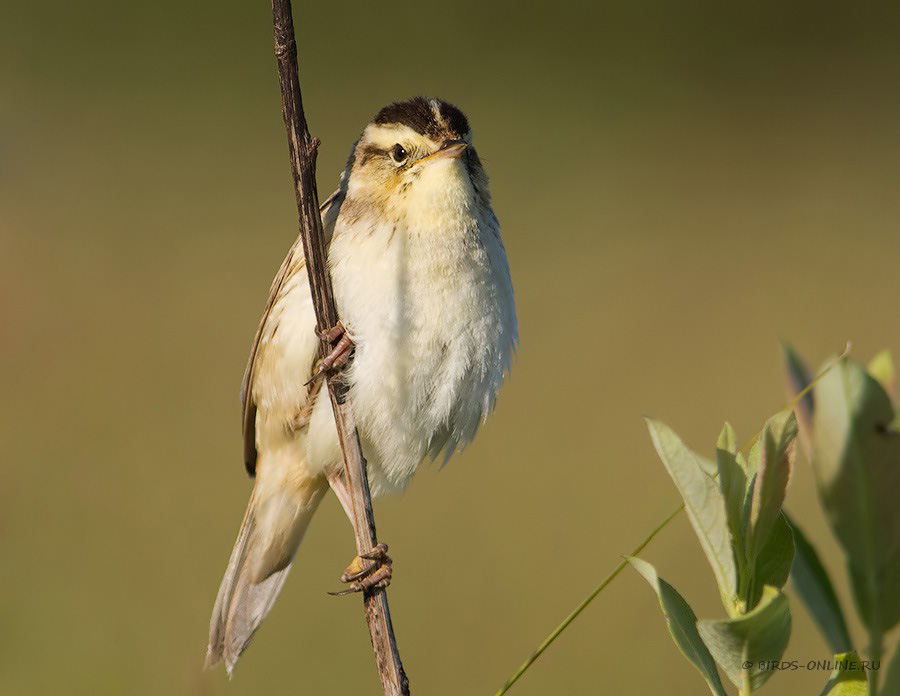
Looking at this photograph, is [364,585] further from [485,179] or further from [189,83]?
[189,83]

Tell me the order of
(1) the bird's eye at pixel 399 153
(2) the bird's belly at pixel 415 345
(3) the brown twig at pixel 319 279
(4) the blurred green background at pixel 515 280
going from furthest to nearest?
(4) the blurred green background at pixel 515 280, (1) the bird's eye at pixel 399 153, (2) the bird's belly at pixel 415 345, (3) the brown twig at pixel 319 279

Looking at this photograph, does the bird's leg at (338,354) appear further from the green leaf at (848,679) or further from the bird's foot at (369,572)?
the green leaf at (848,679)

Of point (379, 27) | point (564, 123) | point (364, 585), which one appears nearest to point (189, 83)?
point (379, 27)

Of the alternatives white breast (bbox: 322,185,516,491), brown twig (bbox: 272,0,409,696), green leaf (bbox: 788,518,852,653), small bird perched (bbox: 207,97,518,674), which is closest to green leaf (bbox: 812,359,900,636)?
green leaf (bbox: 788,518,852,653)

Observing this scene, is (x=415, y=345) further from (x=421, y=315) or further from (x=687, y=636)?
(x=687, y=636)

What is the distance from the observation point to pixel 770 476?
36.0 inches

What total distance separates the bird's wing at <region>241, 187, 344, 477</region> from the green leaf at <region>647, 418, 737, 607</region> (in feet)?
4.97

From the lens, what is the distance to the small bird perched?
7.25 feet

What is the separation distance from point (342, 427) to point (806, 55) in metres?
7.26

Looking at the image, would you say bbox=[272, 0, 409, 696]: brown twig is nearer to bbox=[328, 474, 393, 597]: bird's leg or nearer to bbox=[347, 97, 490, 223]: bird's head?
bbox=[328, 474, 393, 597]: bird's leg

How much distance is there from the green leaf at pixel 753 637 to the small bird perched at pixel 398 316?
1.15 metres

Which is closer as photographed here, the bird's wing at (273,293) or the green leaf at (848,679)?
the green leaf at (848,679)

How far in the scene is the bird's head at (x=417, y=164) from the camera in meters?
2.28

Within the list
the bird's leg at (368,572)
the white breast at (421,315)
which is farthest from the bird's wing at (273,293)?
the bird's leg at (368,572)
